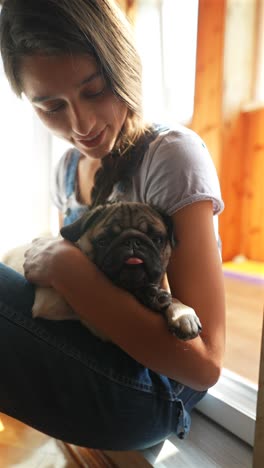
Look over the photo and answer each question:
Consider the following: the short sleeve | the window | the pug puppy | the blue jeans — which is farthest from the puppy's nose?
the window

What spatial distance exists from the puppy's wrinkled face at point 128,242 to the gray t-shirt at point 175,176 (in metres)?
0.06

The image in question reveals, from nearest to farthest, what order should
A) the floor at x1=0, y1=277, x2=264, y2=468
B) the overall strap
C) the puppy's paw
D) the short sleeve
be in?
the puppy's paw
the short sleeve
the floor at x1=0, y1=277, x2=264, y2=468
the overall strap

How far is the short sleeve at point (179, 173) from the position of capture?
644 millimetres

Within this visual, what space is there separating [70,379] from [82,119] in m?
0.48

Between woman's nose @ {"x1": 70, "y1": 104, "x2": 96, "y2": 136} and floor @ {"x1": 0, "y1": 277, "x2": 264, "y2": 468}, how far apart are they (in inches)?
15.3

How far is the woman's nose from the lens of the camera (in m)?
0.66

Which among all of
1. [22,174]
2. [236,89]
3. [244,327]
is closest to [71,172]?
[22,174]

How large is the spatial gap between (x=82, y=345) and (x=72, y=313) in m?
0.07

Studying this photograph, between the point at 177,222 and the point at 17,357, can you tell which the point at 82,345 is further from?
the point at 177,222

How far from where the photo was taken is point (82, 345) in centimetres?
68

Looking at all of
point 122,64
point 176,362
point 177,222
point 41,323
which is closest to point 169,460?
point 176,362

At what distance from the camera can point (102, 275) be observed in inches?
23.1

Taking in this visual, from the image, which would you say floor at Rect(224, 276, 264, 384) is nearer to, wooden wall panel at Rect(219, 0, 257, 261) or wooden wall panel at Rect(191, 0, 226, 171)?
wooden wall panel at Rect(219, 0, 257, 261)

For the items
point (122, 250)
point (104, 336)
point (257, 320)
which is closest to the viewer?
point (122, 250)
